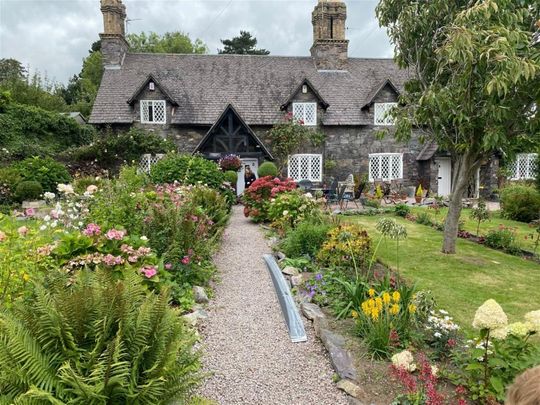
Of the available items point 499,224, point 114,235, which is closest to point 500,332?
point 114,235

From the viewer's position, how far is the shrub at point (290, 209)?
934 centimetres

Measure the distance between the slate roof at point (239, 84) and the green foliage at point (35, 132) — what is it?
123 inches

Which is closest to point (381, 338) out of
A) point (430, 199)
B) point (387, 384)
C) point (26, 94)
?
point (387, 384)

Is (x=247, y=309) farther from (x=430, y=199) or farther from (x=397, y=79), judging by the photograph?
(x=397, y=79)

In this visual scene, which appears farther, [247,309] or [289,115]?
[289,115]

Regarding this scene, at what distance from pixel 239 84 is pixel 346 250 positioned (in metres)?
17.9

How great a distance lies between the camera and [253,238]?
32.0ft

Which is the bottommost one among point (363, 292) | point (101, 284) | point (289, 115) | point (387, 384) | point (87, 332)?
point (387, 384)

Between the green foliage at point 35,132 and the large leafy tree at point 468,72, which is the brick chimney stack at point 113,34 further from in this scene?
the large leafy tree at point 468,72

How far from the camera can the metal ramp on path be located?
4408 mm

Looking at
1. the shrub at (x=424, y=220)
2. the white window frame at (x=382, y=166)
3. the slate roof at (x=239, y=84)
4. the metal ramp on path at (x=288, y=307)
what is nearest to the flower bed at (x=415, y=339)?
the metal ramp on path at (x=288, y=307)

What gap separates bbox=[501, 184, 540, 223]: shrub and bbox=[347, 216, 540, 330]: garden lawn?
5502mm

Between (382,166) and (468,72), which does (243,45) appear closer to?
(382,166)

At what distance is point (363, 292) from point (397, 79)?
70.0 ft
